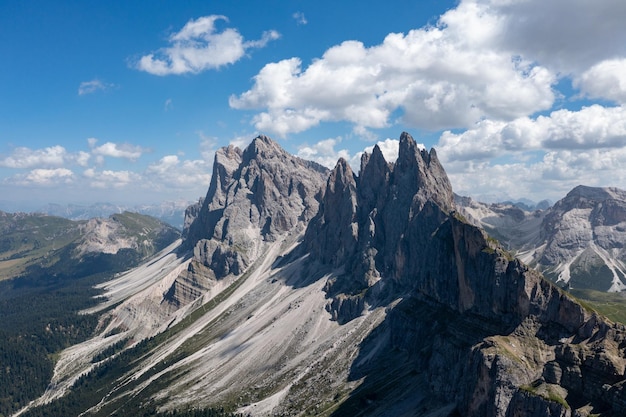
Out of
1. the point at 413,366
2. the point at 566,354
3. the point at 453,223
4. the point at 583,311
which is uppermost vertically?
the point at 453,223

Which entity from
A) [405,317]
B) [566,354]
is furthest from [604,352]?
[405,317]

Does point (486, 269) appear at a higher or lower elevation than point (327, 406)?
higher

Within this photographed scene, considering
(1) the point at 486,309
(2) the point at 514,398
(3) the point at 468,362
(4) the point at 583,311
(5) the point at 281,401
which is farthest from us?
(5) the point at 281,401

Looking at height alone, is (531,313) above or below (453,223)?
below

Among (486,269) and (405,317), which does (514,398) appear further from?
(405,317)

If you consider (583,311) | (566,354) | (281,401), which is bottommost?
(281,401)

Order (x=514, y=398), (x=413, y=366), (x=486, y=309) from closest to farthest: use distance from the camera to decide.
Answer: (x=514, y=398) < (x=486, y=309) < (x=413, y=366)

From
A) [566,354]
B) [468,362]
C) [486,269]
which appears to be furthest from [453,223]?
[566,354]

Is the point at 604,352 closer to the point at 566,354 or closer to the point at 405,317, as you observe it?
the point at 566,354

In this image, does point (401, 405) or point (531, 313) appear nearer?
A: point (531, 313)

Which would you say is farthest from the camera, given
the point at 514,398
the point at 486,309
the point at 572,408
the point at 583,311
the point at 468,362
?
the point at 486,309
